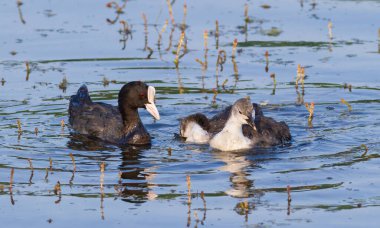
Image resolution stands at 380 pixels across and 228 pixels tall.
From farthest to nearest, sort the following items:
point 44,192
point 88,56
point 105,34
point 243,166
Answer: point 105,34, point 88,56, point 243,166, point 44,192

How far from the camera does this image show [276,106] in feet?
51.6

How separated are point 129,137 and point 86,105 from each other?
38.6 inches

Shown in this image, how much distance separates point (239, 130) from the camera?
14.1m

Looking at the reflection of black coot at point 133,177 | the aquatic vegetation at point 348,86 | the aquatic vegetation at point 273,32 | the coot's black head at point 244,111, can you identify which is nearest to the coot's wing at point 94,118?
the reflection of black coot at point 133,177

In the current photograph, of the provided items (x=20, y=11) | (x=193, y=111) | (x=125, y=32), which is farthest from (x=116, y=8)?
(x=193, y=111)

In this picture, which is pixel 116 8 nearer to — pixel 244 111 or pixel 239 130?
pixel 239 130

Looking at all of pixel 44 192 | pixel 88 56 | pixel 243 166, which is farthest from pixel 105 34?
pixel 44 192

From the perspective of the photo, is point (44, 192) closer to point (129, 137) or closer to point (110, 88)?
point (129, 137)

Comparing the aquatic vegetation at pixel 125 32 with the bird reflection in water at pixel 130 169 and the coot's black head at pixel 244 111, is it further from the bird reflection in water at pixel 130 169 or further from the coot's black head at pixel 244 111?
the coot's black head at pixel 244 111

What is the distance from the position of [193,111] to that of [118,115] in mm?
1146

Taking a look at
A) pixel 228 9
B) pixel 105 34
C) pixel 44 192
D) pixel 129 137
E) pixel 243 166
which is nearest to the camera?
pixel 44 192

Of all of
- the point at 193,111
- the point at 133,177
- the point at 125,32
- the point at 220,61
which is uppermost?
the point at 125,32

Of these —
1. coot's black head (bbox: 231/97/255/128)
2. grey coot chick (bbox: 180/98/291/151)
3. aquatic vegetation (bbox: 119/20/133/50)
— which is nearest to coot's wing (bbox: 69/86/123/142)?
grey coot chick (bbox: 180/98/291/151)

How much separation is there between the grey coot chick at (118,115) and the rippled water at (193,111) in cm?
26
